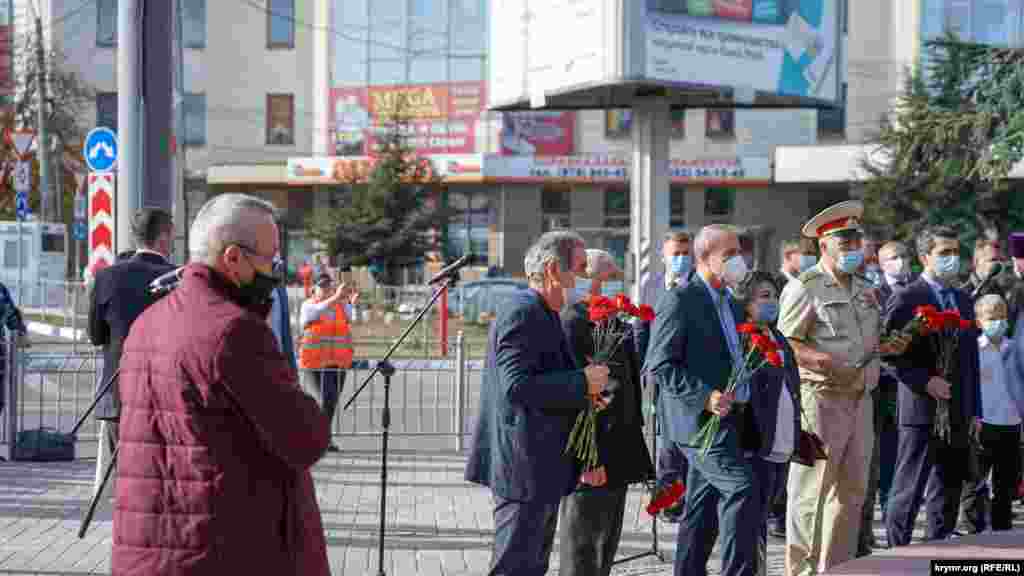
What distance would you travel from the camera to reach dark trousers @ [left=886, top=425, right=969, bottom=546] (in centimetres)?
905

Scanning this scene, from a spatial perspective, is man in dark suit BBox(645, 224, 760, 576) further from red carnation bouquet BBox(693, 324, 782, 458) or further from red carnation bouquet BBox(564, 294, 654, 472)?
red carnation bouquet BBox(564, 294, 654, 472)

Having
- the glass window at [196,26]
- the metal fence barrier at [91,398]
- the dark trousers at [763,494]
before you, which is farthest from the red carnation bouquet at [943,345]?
the glass window at [196,26]

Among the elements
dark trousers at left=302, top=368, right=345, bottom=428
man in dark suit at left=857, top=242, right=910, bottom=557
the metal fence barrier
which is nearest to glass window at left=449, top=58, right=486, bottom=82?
the metal fence barrier

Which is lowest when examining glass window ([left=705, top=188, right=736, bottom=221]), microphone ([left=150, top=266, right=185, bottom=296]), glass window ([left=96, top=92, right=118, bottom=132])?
microphone ([left=150, top=266, right=185, bottom=296])

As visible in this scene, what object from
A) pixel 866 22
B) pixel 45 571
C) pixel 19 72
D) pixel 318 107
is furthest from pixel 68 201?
pixel 45 571

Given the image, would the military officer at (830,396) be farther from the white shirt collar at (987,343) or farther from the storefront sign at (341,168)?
the storefront sign at (341,168)

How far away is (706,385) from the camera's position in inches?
285

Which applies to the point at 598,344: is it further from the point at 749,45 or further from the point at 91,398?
the point at 749,45

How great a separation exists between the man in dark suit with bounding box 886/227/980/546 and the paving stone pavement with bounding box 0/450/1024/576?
85 centimetres

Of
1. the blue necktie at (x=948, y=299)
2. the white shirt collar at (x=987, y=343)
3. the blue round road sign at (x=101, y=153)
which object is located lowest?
the white shirt collar at (x=987, y=343)

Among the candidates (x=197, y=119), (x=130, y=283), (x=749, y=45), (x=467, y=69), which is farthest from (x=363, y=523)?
(x=197, y=119)

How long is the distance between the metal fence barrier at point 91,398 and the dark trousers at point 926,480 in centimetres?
527

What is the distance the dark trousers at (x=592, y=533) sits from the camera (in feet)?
23.3

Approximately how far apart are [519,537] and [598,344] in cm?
108
